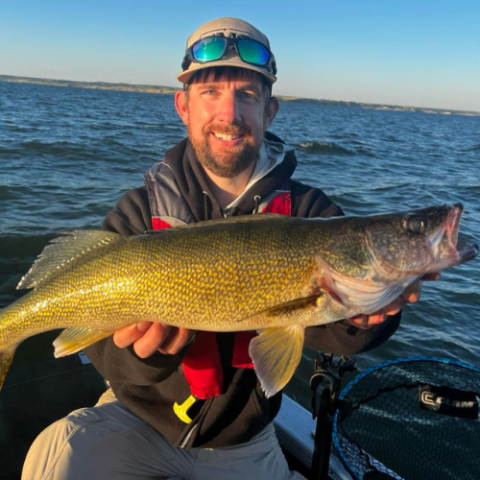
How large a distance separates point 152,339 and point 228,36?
265 centimetres

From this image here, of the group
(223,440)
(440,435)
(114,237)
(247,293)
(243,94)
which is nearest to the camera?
(247,293)

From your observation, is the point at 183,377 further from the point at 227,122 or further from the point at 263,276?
the point at 227,122

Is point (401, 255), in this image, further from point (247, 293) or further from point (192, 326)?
point (192, 326)

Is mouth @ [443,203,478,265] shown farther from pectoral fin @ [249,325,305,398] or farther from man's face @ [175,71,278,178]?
man's face @ [175,71,278,178]

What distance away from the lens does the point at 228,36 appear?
364cm

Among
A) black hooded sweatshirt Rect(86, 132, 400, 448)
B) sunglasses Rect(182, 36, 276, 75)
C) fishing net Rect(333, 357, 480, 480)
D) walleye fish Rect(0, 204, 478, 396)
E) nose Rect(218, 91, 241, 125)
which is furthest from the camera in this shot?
sunglasses Rect(182, 36, 276, 75)

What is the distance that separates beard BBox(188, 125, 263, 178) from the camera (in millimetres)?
3543

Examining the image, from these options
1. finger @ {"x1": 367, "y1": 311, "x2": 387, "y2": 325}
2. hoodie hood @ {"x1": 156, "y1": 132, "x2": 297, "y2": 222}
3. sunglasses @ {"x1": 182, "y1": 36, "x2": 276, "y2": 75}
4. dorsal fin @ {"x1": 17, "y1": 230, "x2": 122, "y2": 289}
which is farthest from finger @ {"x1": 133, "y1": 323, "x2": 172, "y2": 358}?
sunglasses @ {"x1": 182, "y1": 36, "x2": 276, "y2": 75}

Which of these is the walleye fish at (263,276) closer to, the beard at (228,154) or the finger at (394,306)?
the finger at (394,306)

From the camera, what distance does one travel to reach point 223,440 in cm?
323

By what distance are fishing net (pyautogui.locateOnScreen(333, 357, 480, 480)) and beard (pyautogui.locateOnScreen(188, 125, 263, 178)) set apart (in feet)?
6.92

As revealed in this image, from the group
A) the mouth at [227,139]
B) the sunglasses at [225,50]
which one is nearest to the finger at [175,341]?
the mouth at [227,139]

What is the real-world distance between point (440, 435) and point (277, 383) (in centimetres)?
296

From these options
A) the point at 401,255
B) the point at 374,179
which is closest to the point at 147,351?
the point at 401,255
